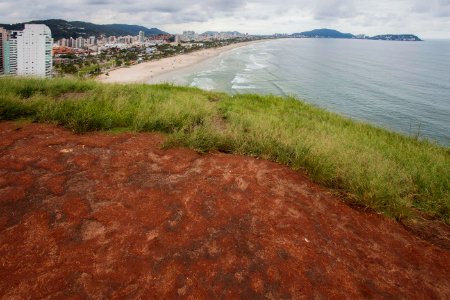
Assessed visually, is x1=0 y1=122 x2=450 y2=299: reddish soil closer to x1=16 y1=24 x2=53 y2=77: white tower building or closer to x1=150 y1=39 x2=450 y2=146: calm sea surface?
x1=150 y1=39 x2=450 y2=146: calm sea surface

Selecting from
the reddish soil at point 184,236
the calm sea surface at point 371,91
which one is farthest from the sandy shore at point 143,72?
the reddish soil at point 184,236

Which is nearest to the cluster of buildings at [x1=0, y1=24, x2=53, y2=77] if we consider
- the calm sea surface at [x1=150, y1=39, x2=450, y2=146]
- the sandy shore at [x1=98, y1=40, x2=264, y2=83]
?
the sandy shore at [x1=98, y1=40, x2=264, y2=83]

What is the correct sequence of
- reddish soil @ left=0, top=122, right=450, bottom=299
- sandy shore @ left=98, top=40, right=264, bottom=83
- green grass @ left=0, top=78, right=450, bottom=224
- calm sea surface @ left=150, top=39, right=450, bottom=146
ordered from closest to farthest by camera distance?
reddish soil @ left=0, top=122, right=450, bottom=299 → green grass @ left=0, top=78, right=450, bottom=224 → calm sea surface @ left=150, top=39, right=450, bottom=146 → sandy shore @ left=98, top=40, right=264, bottom=83

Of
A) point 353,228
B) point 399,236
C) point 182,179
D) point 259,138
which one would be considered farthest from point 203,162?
point 399,236

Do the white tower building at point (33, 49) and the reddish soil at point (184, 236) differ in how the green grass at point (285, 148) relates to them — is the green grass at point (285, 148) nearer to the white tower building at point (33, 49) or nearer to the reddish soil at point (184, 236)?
the reddish soil at point (184, 236)

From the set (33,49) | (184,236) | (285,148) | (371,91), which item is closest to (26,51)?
(33,49)

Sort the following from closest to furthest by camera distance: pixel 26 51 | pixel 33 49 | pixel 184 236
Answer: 1. pixel 184 236
2. pixel 26 51
3. pixel 33 49

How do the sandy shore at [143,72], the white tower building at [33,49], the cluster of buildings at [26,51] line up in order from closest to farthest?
the sandy shore at [143,72] → the cluster of buildings at [26,51] → the white tower building at [33,49]

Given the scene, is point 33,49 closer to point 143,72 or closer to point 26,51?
point 26,51
